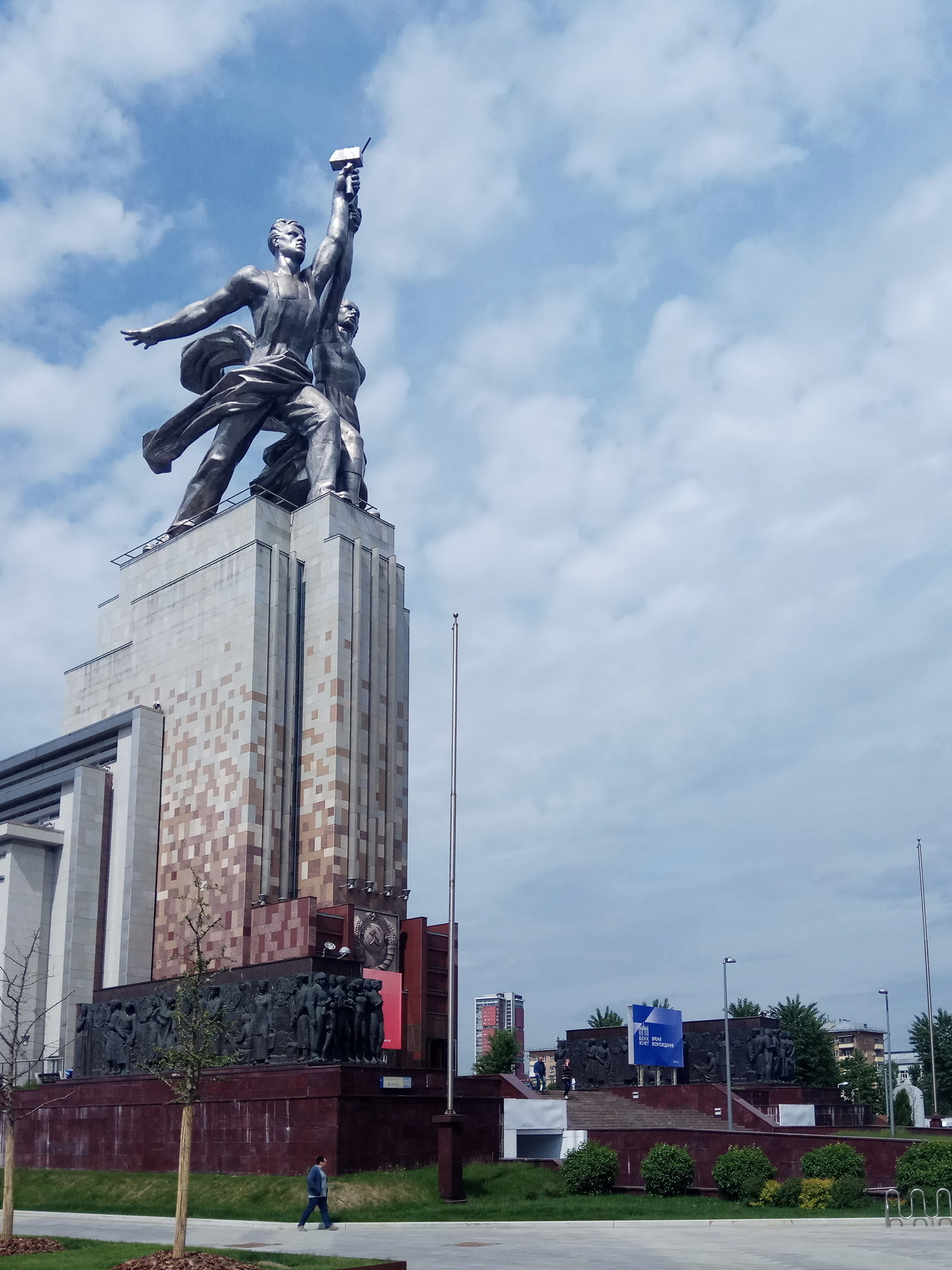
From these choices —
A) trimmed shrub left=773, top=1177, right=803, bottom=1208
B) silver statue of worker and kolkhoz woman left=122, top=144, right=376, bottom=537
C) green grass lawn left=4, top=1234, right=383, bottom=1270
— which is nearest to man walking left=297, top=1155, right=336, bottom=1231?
green grass lawn left=4, top=1234, right=383, bottom=1270

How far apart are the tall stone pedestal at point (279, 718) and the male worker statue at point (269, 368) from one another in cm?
382

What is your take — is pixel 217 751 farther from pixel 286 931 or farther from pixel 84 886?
pixel 286 931

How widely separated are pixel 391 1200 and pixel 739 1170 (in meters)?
8.47

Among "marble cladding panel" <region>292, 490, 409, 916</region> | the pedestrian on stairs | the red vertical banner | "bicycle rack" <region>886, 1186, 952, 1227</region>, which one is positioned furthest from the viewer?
the pedestrian on stairs

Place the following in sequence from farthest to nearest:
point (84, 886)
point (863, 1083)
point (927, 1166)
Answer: point (863, 1083) → point (84, 886) → point (927, 1166)

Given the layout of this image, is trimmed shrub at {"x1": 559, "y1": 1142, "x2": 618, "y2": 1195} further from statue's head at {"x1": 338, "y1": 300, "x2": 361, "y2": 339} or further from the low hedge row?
statue's head at {"x1": 338, "y1": 300, "x2": 361, "y2": 339}

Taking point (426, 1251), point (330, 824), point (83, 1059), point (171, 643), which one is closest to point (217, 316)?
point (171, 643)

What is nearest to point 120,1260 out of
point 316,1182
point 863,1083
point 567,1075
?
point 316,1182

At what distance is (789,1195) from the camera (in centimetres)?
2916

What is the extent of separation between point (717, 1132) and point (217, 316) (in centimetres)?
4112

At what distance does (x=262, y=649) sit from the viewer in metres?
48.6

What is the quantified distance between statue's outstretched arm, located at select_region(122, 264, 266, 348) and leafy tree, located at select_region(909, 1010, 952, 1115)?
49968mm

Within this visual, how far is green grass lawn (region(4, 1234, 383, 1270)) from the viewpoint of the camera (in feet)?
56.7

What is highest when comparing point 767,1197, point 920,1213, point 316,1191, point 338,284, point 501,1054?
point 338,284
